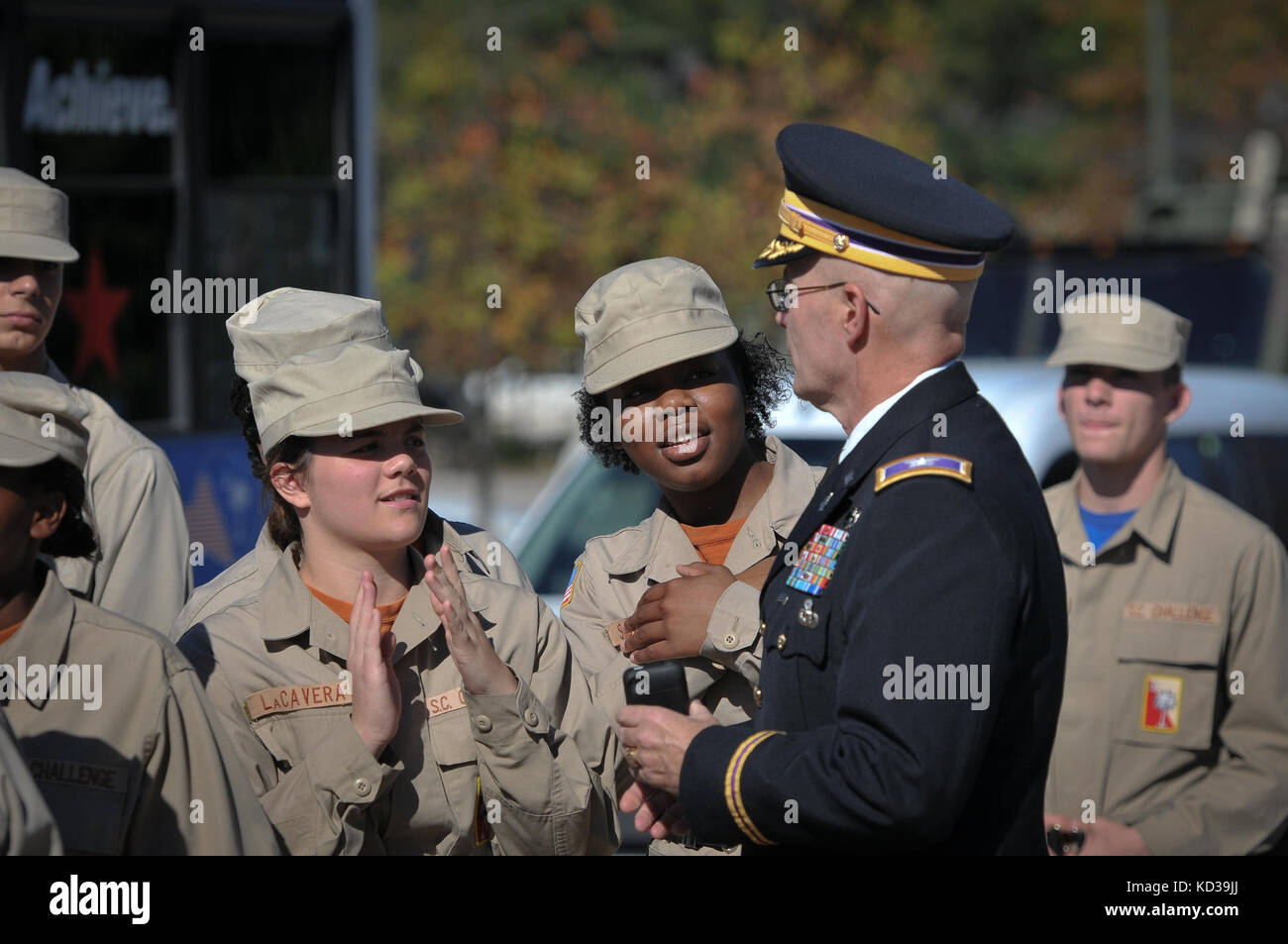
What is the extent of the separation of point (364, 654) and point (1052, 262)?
Answer: 8.37 meters

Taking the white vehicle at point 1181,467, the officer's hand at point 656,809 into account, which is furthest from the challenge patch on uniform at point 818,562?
the white vehicle at point 1181,467

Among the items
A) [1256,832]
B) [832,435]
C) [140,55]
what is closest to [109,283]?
[140,55]

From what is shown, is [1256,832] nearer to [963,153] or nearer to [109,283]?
[109,283]

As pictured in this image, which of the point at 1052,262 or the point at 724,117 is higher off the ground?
the point at 724,117

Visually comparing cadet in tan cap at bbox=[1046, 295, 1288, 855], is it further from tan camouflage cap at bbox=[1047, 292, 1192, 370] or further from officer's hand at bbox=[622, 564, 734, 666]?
officer's hand at bbox=[622, 564, 734, 666]

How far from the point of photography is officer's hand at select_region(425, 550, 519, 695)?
302 cm

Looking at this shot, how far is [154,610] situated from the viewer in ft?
13.0

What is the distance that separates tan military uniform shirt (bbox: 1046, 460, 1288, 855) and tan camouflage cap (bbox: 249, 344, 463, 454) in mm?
2119

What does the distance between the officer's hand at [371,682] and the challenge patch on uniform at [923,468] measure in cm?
99

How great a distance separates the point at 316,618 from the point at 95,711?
2.11ft

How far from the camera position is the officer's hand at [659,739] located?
2.73 meters

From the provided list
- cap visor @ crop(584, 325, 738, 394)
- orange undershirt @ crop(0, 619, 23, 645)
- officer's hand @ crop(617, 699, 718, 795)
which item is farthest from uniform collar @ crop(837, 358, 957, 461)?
orange undershirt @ crop(0, 619, 23, 645)

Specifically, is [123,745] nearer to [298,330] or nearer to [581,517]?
[298,330]

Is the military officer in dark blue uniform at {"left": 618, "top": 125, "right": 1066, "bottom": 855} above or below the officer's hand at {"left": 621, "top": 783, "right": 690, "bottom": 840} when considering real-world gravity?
above
